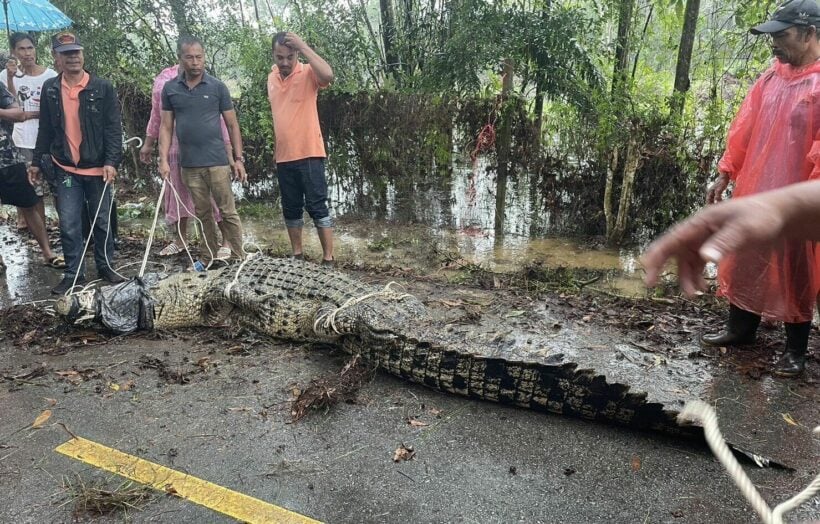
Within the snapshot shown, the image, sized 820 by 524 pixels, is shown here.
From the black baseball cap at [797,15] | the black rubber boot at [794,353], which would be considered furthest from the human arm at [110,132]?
the black rubber boot at [794,353]

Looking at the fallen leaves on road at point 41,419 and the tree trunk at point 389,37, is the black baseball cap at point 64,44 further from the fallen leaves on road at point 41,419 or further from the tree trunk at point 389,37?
the tree trunk at point 389,37

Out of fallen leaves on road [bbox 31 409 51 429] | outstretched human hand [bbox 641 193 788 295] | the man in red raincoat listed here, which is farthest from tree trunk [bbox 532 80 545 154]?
outstretched human hand [bbox 641 193 788 295]

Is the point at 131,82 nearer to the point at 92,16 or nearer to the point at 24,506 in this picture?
Answer: the point at 92,16

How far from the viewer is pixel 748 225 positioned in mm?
855

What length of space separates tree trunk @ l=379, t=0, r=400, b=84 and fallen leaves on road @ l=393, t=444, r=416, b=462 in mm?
5086

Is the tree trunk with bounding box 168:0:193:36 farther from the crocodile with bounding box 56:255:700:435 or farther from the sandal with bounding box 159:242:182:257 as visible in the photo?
the crocodile with bounding box 56:255:700:435

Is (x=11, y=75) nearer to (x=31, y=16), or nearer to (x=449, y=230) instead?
(x=31, y=16)

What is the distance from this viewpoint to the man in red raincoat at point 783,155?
2.67 metres

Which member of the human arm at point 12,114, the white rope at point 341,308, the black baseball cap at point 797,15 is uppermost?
the black baseball cap at point 797,15

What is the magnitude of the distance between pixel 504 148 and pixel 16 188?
4.59 metres

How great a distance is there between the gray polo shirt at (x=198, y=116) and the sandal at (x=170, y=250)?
111 centimetres

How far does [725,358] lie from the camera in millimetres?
3188

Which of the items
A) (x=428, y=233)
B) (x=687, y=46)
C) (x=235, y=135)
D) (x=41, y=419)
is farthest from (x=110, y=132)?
(x=687, y=46)

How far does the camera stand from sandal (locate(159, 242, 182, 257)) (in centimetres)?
541
